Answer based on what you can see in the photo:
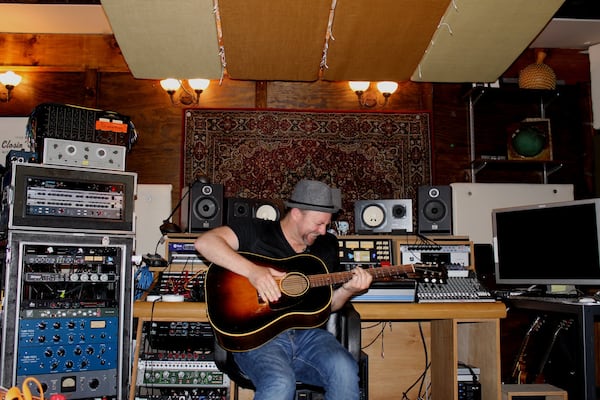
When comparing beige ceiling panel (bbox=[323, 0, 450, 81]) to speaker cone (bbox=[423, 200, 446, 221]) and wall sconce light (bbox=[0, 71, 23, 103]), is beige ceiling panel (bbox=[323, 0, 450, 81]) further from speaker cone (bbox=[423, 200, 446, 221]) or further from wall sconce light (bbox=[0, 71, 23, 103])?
wall sconce light (bbox=[0, 71, 23, 103])

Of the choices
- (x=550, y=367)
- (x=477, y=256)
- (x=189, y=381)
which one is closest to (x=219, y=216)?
(x=189, y=381)

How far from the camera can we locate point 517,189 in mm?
4543

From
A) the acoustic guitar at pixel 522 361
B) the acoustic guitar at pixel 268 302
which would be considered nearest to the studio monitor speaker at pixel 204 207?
the acoustic guitar at pixel 268 302

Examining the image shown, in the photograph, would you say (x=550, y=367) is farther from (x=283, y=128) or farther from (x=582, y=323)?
(x=283, y=128)

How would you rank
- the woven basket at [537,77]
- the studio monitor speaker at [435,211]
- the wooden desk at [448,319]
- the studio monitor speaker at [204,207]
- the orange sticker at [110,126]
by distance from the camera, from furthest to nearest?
the woven basket at [537,77] < the studio monitor speaker at [435,211] < the studio monitor speaker at [204,207] < the orange sticker at [110,126] < the wooden desk at [448,319]

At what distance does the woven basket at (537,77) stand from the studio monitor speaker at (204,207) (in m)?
2.56

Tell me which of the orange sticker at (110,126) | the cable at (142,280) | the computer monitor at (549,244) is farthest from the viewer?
the cable at (142,280)

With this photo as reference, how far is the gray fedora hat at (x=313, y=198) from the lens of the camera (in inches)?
111

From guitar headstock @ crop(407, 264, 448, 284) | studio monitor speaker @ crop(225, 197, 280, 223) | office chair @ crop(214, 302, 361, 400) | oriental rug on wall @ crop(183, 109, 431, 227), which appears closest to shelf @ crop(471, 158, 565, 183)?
oriental rug on wall @ crop(183, 109, 431, 227)

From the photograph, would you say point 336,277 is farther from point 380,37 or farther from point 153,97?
point 153,97

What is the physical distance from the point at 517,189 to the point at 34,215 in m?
3.39

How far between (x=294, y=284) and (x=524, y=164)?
266cm

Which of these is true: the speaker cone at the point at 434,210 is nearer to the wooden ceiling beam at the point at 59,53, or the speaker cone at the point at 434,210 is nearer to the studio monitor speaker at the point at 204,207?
the studio monitor speaker at the point at 204,207

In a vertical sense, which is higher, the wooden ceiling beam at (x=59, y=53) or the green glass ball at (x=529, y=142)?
the wooden ceiling beam at (x=59, y=53)
